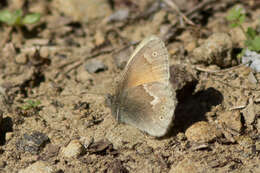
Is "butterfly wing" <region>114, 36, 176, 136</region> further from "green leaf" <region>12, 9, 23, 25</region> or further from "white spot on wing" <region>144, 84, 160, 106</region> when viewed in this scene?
"green leaf" <region>12, 9, 23, 25</region>

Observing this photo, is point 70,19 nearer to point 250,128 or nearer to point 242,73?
point 242,73

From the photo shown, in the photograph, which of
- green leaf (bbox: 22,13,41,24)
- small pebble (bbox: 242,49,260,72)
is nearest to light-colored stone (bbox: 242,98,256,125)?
small pebble (bbox: 242,49,260,72)

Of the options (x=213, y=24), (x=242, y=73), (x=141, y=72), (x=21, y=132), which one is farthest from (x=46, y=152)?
(x=213, y=24)

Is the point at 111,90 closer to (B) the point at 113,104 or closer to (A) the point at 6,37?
(B) the point at 113,104

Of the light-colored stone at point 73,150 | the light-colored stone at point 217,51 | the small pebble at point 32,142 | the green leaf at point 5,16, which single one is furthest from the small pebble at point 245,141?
the green leaf at point 5,16

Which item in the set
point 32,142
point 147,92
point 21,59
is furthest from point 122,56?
point 32,142

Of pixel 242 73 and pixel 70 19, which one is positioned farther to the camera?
pixel 70 19
